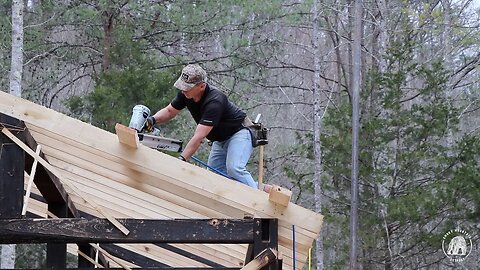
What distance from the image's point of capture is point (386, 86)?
14.0 m

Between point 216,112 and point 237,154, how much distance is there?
54 cm

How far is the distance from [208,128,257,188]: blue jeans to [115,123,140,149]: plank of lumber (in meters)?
1.57

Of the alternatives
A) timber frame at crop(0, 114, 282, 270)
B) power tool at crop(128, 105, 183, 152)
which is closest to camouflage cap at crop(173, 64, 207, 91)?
power tool at crop(128, 105, 183, 152)

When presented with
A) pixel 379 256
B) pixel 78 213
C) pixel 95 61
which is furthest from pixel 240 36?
pixel 78 213

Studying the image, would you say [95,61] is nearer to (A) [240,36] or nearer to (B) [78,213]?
(A) [240,36]

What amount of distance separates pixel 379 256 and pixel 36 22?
7.96 meters

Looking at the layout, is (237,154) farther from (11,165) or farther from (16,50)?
(16,50)

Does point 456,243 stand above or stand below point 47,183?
above

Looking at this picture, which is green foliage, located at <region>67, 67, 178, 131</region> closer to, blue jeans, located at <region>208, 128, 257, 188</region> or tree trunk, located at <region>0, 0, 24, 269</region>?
tree trunk, located at <region>0, 0, 24, 269</region>

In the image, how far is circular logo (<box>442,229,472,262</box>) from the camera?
12766 mm

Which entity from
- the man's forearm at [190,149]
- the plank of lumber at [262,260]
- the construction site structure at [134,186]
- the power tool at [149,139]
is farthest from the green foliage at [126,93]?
the plank of lumber at [262,260]

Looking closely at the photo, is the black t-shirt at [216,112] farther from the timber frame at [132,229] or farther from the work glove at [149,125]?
the timber frame at [132,229]

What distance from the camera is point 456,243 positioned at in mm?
12805

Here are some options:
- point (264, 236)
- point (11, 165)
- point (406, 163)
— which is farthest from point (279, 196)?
point (406, 163)
